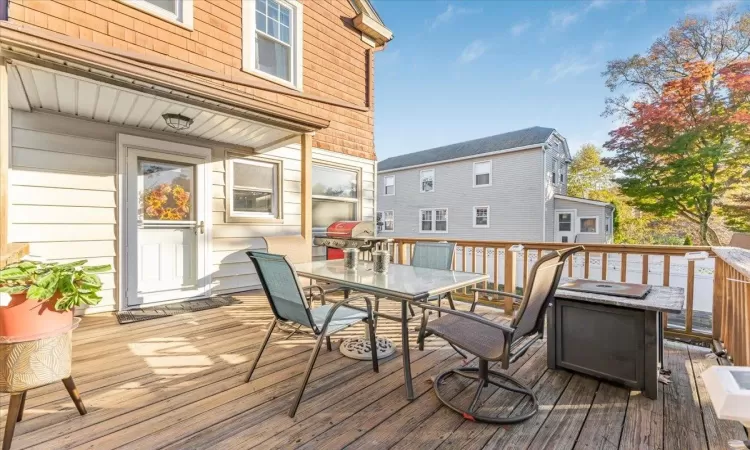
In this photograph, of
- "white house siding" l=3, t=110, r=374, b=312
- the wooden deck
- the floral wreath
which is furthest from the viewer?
the floral wreath

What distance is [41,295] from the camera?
1504mm

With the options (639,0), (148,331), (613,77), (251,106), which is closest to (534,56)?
(639,0)

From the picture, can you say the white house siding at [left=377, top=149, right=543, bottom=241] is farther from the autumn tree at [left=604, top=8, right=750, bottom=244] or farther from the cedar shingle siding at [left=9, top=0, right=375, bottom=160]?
the cedar shingle siding at [left=9, top=0, right=375, bottom=160]

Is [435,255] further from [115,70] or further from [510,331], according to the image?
[115,70]

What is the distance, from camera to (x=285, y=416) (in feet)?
6.18

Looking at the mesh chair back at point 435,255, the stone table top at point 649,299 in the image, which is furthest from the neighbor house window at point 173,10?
the stone table top at point 649,299

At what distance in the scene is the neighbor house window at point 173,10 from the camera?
3.98m

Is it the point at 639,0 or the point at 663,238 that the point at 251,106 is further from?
the point at 663,238

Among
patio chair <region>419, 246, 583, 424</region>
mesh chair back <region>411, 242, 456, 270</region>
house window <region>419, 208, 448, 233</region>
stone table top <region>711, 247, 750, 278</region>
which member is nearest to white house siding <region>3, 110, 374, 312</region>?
mesh chair back <region>411, 242, 456, 270</region>

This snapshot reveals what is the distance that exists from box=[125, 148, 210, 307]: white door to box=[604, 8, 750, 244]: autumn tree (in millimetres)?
13202

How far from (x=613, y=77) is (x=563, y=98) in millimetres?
2051

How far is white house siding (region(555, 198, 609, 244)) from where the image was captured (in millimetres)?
12211

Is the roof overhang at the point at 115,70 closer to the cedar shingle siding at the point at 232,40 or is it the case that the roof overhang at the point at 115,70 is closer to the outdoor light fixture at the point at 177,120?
the outdoor light fixture at the point at 177,120

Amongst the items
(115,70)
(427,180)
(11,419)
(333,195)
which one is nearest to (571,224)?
(427,180)
